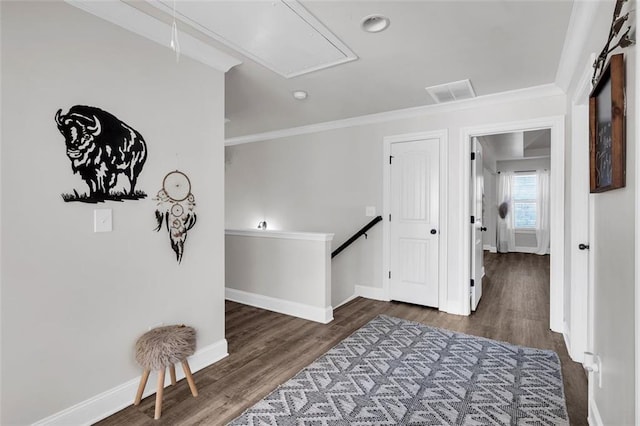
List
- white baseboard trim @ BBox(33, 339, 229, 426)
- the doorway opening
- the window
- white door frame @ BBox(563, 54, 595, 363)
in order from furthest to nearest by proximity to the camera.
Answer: the window → the doorway opening → white door frame @ BBox(563, 54, 595, 363) → white baseboard trim @ BBox(33, 339, 229, 426)

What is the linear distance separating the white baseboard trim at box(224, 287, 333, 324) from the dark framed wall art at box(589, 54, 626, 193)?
8.03 ft

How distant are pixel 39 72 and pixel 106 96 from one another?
31cm

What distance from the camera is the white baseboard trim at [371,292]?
406 cm

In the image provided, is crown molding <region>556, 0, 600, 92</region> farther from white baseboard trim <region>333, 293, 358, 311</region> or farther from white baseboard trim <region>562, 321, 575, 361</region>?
white baseboard trim <region>333, 293, 358, 311</region>

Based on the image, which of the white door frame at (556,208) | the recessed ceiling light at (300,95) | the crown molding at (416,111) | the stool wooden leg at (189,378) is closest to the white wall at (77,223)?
the stool wooden leg at (189,378)

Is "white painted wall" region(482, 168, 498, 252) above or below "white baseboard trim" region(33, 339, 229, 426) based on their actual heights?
above

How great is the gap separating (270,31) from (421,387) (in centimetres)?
255

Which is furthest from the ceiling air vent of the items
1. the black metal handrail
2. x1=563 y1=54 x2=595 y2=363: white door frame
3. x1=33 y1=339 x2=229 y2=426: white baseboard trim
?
x1=33 y1=339 x2=229 y2=426: white baseboard trim

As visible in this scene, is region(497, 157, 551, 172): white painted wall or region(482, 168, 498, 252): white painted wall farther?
region(482, 168, 498, 252): white painted wall

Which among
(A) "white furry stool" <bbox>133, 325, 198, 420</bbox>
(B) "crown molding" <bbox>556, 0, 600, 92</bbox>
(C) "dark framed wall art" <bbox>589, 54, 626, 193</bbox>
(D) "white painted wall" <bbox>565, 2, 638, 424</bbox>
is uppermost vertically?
(B) "crown molding" <bbox>556, 0, 600, 92</bbox>

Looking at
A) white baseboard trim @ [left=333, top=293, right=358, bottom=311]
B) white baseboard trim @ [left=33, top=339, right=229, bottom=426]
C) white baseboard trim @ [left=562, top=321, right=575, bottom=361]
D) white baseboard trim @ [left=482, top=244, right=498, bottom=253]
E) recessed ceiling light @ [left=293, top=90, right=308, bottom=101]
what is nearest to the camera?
white baseboard trim @ [left=33, top=339, right=229, bottom=426]

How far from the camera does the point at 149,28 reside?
2027mm

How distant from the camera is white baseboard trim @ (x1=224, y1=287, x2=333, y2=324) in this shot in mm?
3330

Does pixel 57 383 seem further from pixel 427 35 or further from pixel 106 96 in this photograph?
pixel 427 35
